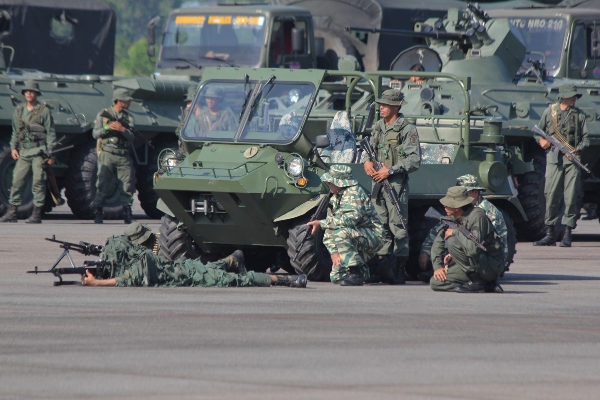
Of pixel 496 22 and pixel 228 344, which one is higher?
pixel 496 22

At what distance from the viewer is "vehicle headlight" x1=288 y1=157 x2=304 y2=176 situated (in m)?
12.6

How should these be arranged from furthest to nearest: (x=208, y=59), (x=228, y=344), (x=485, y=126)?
(x=208, y=59) < (x=485, y=126) < (x=228, y=344)

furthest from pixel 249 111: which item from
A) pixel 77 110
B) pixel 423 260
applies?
pixel 77 110

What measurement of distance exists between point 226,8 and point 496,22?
17.4ft

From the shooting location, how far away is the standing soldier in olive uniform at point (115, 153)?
20297 mm

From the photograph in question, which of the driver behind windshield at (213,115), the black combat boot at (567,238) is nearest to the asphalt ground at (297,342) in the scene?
the driver behind windshield at (213,115)

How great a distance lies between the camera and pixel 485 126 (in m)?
14.3

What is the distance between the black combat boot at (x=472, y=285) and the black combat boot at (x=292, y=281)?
1.32m

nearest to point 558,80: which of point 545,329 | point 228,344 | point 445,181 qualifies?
point 445,181

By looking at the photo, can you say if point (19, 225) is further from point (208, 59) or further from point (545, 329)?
point (545, 329)

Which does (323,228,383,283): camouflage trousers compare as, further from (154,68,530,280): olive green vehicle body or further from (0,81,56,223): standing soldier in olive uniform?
(0,81,56,223): standing soldier in olive uniform

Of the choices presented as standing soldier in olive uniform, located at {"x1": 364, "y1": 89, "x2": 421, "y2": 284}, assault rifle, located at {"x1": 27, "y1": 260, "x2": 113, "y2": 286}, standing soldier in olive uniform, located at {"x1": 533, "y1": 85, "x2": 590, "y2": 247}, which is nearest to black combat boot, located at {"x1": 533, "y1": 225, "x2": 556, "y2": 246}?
standing soldier in olive uniform, located at {"x1": 533, "y1": 85, "x2": 590, "y2": 247}

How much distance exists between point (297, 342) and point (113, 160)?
1201 cm

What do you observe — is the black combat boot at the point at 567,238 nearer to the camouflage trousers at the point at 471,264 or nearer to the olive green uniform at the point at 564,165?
the olive green uniform at the point at 564,165
